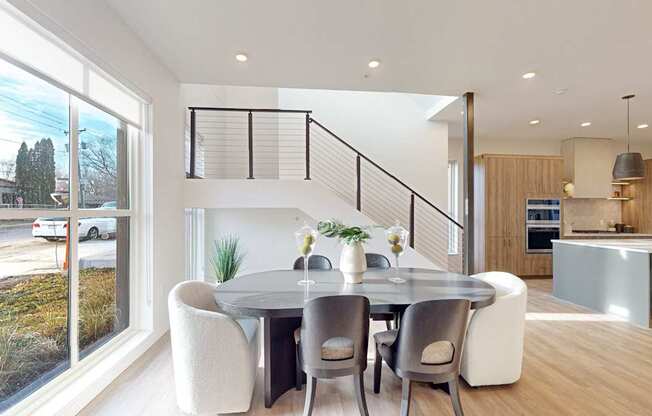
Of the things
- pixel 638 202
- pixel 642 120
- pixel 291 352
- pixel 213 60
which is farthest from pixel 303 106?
pixel 638 202

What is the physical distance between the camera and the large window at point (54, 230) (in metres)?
1.98

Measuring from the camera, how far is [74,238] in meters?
2.51

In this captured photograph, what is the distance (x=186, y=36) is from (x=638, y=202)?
9.73 metres

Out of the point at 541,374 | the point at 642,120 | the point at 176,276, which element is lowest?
the point at 541,374

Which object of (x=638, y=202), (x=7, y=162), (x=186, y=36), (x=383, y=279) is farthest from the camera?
(x=638, y=202)

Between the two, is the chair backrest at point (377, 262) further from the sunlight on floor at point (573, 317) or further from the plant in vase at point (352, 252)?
the sunlight on floor at point (573, 317)

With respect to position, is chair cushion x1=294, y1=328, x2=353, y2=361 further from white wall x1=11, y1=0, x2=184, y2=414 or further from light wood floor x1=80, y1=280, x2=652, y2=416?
white wall x1=11, y1=0, x2=184, y2=414

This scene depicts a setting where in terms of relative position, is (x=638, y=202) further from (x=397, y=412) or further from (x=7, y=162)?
(x=7, y=162)

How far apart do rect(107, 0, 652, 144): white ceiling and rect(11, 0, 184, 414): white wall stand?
0.19 m

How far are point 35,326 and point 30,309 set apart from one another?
0.43 ft

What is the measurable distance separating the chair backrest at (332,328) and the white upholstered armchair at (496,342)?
1023 millimetres

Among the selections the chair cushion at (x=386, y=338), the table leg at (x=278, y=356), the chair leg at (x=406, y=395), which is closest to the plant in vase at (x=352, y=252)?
the chair cushion at (x=386, y=338)

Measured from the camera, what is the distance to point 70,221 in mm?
2465

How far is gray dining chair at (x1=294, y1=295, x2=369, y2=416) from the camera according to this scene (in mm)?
1948
